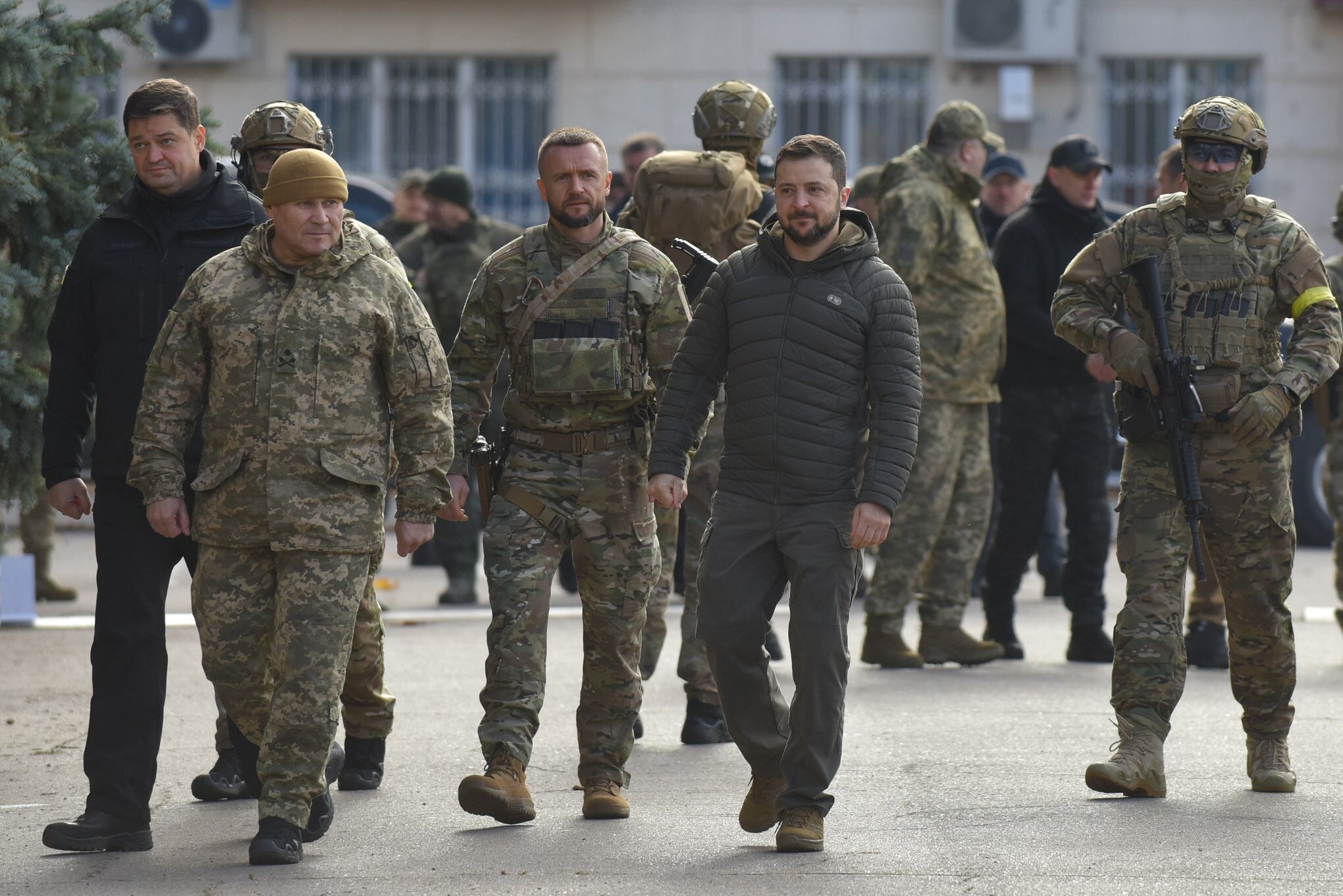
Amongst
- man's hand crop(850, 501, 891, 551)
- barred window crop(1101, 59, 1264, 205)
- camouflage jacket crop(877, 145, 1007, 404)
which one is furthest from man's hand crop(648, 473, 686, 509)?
barred window crop(1101, 59, 1264, 205)

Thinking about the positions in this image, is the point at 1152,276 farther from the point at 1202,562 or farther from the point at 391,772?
the point at 391,772

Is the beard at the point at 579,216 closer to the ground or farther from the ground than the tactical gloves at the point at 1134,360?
farther from the ground

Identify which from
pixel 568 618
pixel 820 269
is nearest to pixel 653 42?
pixel 568 618

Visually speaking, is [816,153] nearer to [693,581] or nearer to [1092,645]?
[693,581]

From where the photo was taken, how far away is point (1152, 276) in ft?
22.4

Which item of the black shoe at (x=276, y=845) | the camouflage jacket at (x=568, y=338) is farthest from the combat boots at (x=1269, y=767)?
the black shoe at (x=276, y=845)

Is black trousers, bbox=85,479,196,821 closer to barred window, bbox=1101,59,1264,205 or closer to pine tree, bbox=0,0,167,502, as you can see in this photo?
pine tree, bbox=0,0,167,502

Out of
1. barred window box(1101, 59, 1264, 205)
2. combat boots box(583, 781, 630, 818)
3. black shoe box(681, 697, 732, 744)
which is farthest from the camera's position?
barred window box(1101, 59, 1264, 205)

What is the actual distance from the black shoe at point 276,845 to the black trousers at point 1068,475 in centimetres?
499

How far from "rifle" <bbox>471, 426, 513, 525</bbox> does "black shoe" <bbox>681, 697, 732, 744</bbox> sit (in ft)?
5.12

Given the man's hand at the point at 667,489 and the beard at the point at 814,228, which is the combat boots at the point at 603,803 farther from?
the beard at the point at 814,228

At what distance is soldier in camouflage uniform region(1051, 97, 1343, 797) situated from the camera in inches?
267

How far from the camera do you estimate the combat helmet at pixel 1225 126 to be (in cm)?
675

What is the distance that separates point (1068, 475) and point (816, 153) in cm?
433
